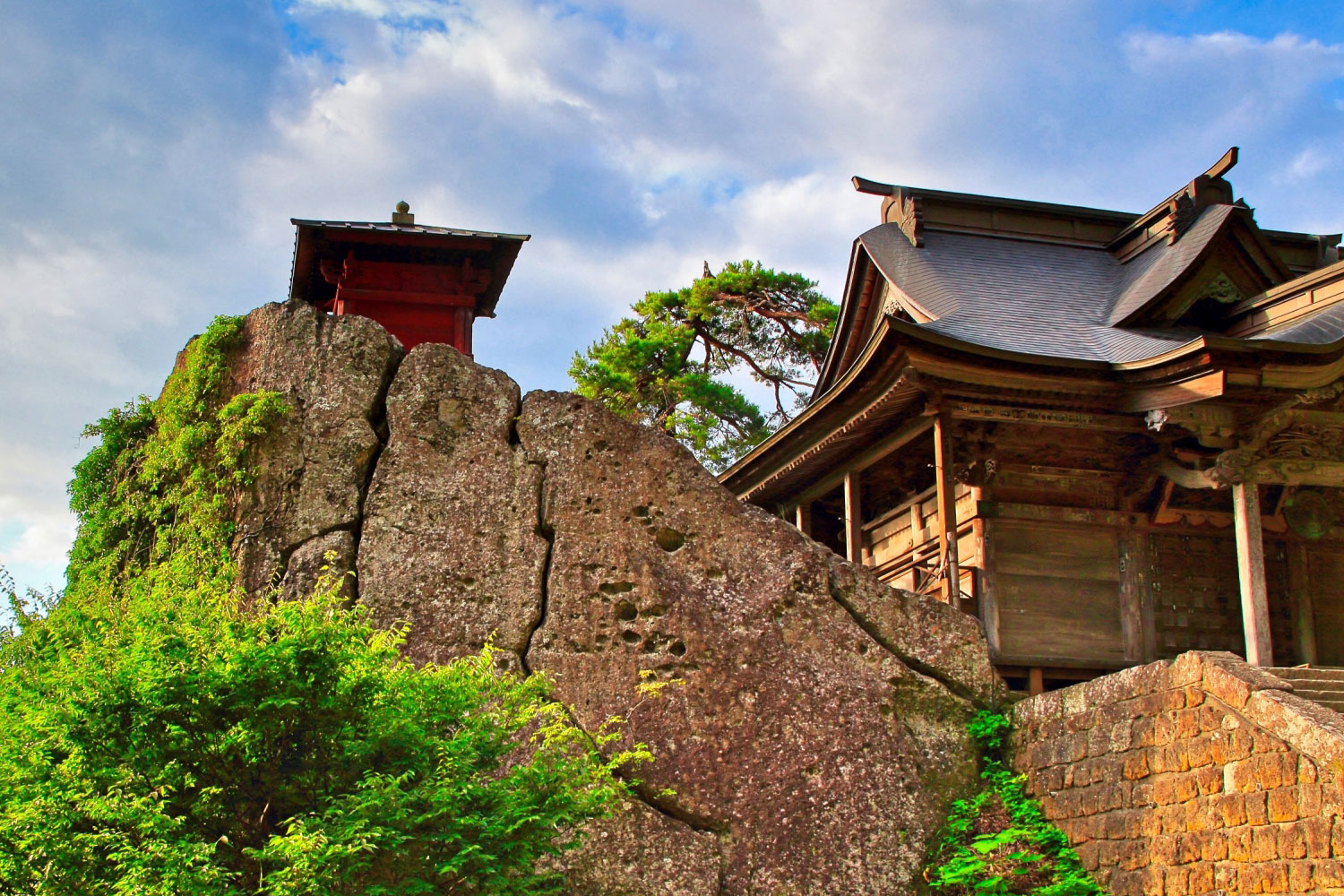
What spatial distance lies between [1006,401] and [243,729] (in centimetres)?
809

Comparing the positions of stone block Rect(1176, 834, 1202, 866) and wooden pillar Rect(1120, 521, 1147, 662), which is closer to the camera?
stone block Rect(1176, 834, 1202, 866)

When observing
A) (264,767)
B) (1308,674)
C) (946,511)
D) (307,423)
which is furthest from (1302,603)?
(264,767)

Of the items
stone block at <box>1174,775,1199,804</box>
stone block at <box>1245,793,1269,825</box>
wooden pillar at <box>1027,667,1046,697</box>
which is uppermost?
wooden pillar at <box>1027,667,1046,697</box>

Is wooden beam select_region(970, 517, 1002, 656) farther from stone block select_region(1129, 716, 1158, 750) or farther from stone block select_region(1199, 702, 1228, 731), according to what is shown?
stone block select_region(1199, 702, 1228, 731)

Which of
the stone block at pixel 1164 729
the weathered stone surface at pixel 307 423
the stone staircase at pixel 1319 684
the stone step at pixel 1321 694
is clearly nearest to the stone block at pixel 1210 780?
the stone block at pixel 1164 729

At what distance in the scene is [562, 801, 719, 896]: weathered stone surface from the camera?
25.3 feet

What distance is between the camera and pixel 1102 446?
42.1 feet

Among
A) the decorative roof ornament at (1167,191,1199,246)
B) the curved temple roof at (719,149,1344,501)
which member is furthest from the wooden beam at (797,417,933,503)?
the decorative roof ornament at (1167,191,1199,246)

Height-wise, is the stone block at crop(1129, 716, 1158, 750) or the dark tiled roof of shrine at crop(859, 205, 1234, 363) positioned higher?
the dark tiled roof of shrine at crop(859, 205, 1234, 363)

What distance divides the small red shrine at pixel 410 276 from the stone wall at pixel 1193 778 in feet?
28.2

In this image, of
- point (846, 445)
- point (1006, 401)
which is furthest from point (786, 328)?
point (1006, 401)

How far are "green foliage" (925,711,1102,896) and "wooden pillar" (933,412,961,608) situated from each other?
291cm

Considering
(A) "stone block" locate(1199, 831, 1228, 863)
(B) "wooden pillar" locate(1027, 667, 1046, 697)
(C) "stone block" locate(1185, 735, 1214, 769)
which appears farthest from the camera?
(B) "wooden pillar" locate(1027, 667, 1046, 697)

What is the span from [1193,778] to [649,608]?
11.9 feet
